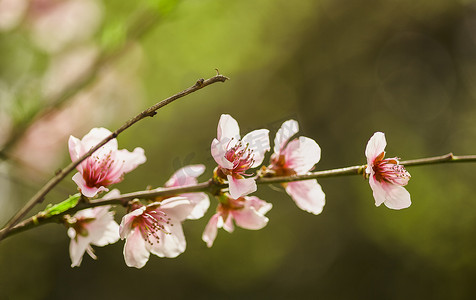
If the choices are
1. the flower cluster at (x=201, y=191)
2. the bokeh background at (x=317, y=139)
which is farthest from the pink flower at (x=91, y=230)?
the bokeh background at (x=317, y=139)

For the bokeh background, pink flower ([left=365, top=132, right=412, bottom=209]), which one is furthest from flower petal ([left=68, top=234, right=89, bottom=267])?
the bokeh background

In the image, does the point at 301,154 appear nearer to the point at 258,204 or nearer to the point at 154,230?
the point at 258,204

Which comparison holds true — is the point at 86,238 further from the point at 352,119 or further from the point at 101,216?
the point at 352,119

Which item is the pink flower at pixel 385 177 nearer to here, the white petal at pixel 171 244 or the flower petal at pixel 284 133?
the flower petal at pixel 284 133

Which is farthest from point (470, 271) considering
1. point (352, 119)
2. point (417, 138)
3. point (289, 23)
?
point (289, 23)

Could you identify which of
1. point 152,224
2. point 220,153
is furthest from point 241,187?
point 152,224

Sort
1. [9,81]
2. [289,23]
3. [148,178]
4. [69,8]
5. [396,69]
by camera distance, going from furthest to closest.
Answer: [396,69] → [289,23] → [148,178] → [69,8] → [9,81]
